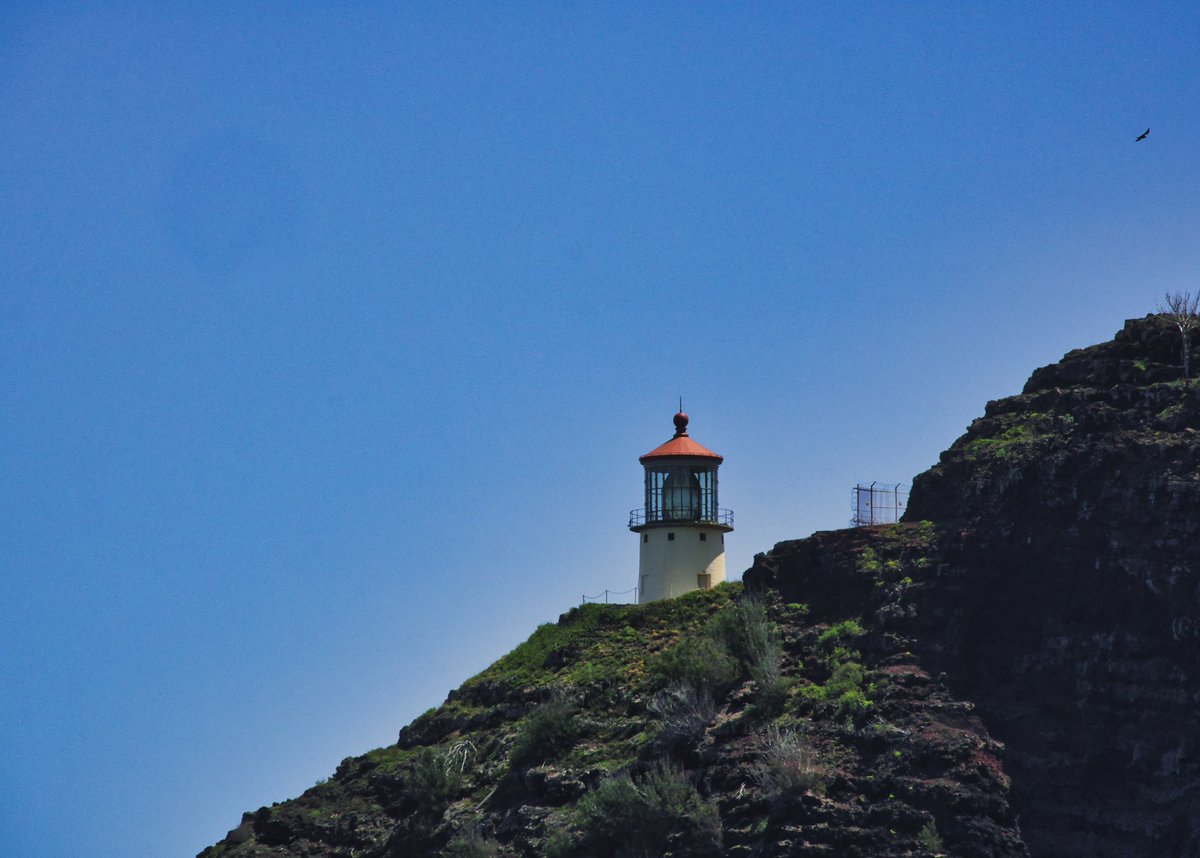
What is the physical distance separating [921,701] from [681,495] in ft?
61.1

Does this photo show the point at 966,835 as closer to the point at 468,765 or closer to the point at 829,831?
the point at 829,831

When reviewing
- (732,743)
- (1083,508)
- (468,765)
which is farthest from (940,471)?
(468,765)

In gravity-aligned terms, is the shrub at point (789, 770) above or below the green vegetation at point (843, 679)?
below

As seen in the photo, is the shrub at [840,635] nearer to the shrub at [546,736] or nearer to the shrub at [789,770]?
the shrub at [789,770]

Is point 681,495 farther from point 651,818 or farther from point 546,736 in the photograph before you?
point 651,818

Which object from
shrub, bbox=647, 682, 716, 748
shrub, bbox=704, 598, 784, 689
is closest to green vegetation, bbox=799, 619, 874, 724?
shrub, bbox=704, 598, 784, 689

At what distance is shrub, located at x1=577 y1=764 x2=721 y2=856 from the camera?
51.7 metres

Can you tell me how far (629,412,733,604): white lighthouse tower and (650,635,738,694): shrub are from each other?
8.18 meters

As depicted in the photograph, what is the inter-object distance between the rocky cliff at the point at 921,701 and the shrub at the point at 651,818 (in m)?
0.07

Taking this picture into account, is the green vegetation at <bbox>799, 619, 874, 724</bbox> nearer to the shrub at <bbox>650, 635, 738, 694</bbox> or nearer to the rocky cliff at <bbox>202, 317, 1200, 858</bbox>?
the rocky cliff at <bbox>202, 317, 1200, 858</bbox>

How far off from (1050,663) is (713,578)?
18488 millimetres

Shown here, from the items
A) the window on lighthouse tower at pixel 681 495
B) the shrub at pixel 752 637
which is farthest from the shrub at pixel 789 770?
the window on lighthouse tower at pixel 681 495

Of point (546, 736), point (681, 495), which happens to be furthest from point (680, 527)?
point (546, 736)

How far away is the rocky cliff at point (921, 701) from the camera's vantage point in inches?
1969
